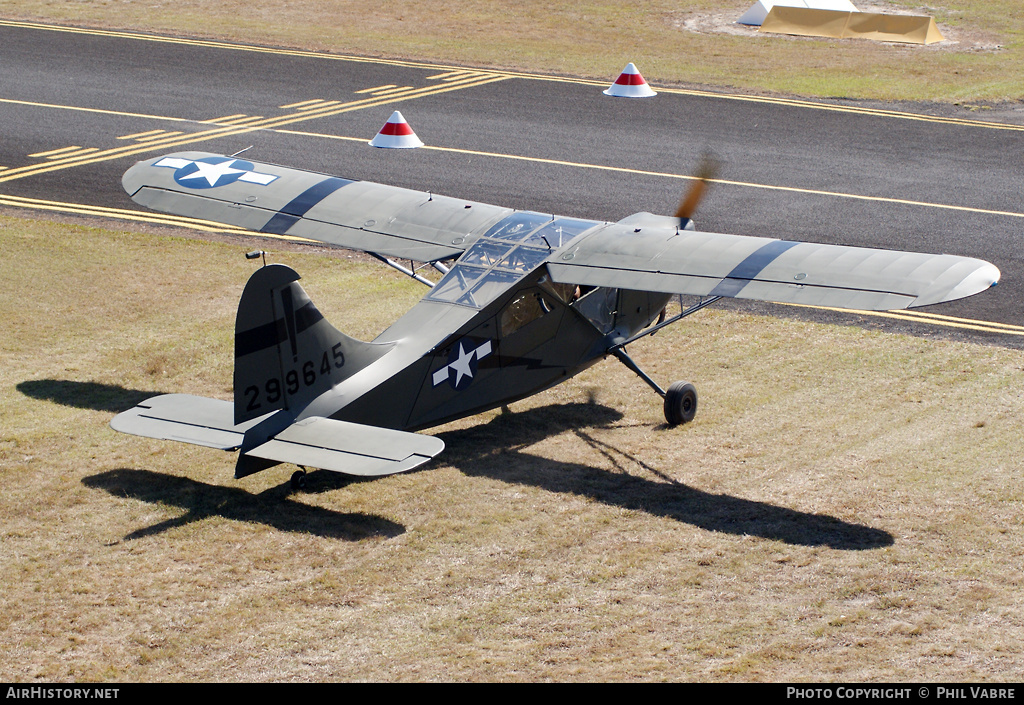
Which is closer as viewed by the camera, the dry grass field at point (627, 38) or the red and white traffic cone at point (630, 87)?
the red and white traffic cone at point (630, 87)

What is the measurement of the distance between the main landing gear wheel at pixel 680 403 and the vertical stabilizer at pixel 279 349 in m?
4.53

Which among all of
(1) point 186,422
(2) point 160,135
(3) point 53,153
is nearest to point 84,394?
(1) point 186,422

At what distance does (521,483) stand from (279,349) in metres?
3.24

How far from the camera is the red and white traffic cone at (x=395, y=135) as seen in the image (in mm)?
27781

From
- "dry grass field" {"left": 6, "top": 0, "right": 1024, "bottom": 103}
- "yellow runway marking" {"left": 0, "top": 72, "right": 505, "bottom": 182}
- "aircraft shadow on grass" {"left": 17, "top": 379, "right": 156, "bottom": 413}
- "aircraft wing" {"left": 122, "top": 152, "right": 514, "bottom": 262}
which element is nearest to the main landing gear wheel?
"aircraft wing" {"left": 122, "top": 152, "right": 514, "bottom": 262}

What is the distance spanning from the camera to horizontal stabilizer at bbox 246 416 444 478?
35.9ft

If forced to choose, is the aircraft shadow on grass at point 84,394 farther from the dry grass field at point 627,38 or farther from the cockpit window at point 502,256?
the dry grass field at point 627,38

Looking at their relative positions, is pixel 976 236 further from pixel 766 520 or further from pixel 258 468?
pixel 258 468

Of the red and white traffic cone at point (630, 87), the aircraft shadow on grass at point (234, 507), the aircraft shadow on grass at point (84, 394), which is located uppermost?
the red and white traffic cone at point (630, 87)

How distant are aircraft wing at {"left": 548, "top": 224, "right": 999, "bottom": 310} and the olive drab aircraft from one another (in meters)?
0.02

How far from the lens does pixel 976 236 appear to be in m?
22.7

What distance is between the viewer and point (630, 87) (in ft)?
107

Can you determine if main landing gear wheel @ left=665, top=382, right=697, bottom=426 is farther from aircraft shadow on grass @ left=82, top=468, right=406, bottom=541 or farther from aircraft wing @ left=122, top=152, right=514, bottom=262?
aircraft shadow on grass @ left=82, top=468, right=406, bottom=541

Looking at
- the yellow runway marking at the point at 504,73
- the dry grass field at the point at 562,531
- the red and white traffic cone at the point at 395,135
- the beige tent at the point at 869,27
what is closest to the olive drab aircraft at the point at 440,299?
the dry grass field at the point at 562,531
